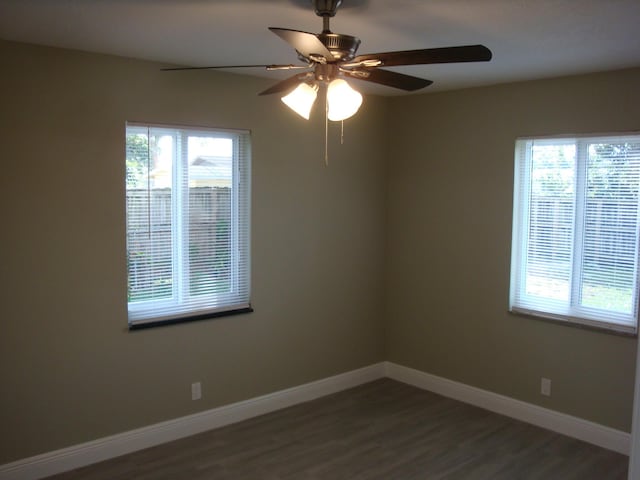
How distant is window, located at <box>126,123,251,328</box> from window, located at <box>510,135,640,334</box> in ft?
6.83

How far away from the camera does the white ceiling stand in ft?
7.88

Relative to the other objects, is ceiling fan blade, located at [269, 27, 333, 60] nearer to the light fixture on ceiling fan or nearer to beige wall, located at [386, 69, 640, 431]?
the light fixture on ceiling fan

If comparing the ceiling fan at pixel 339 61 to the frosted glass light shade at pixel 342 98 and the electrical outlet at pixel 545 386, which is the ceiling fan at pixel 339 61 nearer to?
the frosted glass light shade at pixel 342 98

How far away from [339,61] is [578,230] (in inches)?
98.6

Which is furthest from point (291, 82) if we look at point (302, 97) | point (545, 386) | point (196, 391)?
point (545, 386)

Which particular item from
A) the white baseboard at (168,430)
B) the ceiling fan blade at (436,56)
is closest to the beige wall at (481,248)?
the white baseboard at (168,430)

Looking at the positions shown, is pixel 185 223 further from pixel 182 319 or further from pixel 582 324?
pixel 582 324

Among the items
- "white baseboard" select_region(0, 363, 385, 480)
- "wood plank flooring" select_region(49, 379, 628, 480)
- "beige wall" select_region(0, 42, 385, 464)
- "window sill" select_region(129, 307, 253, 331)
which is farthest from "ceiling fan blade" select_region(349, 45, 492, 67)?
"white baseboard" select_region(0, 363, 385, 480)

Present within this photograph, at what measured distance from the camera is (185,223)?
3.85m

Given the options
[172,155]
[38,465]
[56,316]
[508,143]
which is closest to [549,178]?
[508,143]

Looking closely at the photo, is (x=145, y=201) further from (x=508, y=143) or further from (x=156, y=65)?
(x=508, y=143)

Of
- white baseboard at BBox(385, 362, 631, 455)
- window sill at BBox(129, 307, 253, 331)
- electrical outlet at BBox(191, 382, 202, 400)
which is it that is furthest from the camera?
electrical outlet at BBox(191, 382, 202, 400)

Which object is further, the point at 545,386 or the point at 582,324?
the point at 545,386

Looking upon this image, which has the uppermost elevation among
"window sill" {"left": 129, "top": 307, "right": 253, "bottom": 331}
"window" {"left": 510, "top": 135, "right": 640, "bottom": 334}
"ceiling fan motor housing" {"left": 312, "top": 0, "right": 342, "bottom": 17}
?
"ceiling fan motor housing" {"left": 312, "top": 0, "right": 342, "bottom": 17}
